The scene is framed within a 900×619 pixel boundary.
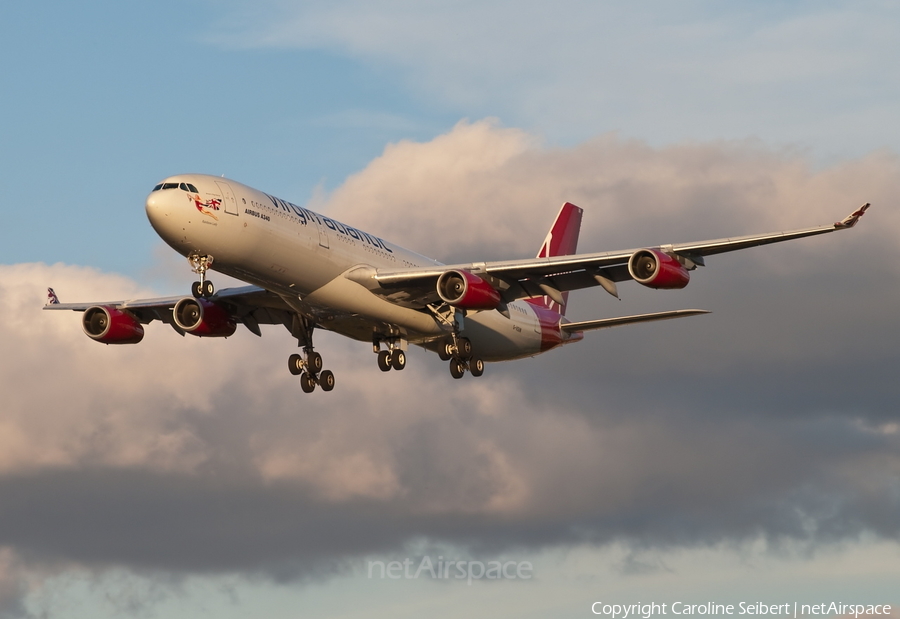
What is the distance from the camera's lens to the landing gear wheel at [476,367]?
59781 millimetres

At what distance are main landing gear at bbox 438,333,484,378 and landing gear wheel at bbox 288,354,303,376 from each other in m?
6.29

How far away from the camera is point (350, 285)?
53312mm

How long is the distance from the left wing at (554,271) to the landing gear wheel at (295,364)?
7218mm

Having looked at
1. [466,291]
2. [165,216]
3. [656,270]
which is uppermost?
[165,216]

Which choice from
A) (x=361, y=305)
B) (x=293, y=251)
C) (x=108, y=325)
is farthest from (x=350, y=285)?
(x=108, y=325)

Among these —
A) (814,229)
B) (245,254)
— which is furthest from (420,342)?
(814,229)

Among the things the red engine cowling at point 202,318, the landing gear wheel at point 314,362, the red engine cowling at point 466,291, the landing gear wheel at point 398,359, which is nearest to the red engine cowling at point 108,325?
the red engine cowling at point 202,318

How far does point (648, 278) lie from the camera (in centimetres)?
5041

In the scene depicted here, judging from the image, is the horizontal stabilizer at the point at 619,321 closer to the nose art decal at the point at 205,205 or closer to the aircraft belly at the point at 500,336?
the aircraft belly at the point at 500,336

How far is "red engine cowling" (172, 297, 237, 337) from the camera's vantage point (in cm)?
5819

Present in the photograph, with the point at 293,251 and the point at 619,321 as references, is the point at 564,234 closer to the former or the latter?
the point at 619,321

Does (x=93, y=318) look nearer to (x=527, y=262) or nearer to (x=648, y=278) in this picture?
(x=527, y=262)

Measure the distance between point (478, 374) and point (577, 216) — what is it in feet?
58.4

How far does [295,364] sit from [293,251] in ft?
34.8
